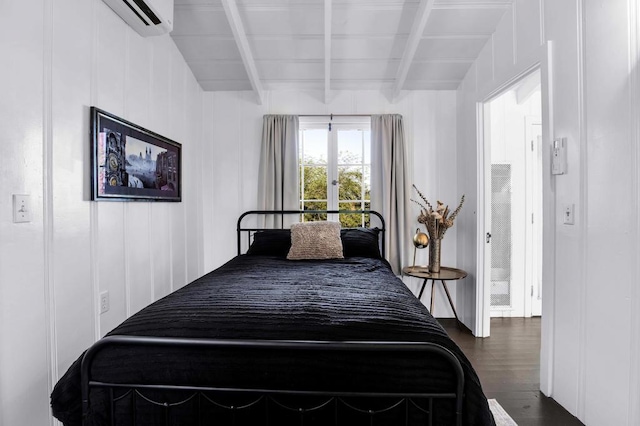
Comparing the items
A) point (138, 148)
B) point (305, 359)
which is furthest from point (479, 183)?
point (138, 148)

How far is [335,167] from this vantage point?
3.67 meters

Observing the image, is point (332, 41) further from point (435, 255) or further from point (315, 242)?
point (435, 255)

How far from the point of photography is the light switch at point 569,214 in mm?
1939

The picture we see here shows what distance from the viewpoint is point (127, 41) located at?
2.32 metres

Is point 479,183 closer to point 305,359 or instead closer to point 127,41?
point 305,359

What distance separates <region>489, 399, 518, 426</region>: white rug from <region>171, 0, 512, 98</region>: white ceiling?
2.59 meters

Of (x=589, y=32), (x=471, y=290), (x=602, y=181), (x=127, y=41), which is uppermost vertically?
(x=127, y=41)

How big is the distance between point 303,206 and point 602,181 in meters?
2.46

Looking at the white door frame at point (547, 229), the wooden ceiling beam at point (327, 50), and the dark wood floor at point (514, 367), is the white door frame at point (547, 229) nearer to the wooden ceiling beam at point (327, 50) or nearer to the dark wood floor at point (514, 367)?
the dark wood floor at point (514, 367)

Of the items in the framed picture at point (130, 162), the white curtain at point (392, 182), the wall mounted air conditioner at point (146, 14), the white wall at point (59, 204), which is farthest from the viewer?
the white curtain at point (392, 182)

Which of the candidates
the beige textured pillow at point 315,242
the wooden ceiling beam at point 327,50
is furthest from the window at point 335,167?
the beige textured pillow at point 315,242

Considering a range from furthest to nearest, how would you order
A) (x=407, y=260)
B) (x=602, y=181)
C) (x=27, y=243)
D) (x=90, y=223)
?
(x=407, y=260), (x=90, y=223), (x=602, y=181), (x=27, y=243)

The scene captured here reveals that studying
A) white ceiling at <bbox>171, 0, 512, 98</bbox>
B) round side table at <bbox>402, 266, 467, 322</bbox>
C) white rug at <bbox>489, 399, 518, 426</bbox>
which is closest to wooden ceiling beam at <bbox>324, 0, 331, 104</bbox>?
white ceiling at <bbox>171, 0, 512, 98</bbox>

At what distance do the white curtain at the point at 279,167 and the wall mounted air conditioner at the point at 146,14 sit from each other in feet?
4.38
